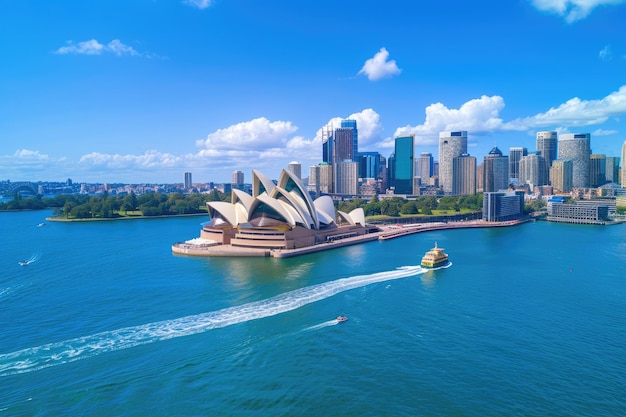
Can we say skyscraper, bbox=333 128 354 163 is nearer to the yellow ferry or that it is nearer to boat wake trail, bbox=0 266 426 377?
the yellow ferry

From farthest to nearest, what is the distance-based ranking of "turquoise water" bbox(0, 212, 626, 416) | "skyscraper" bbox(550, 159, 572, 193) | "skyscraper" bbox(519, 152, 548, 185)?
"skyscraper" bbox(519, 152, 548, 185) → "skyscraper" bbox(550, 159, 572, 193) → "turquoise water" bbox(0, 212, 626, 416)

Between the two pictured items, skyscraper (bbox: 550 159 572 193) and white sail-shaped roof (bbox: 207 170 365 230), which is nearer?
white sail-shaped roof (bbox: 207 170 365 230)

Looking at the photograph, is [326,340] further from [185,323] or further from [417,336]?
[185,323]

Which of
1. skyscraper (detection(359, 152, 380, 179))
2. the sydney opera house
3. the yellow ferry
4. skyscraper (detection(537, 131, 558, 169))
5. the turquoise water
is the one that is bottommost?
the turquoise water

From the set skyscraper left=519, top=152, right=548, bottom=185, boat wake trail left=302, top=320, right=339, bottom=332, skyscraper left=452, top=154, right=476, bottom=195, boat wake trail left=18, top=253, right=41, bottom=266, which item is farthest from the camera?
skyscraper left=519, top=152, right=548, bottom=185

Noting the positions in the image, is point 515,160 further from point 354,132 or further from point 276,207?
point 276,207

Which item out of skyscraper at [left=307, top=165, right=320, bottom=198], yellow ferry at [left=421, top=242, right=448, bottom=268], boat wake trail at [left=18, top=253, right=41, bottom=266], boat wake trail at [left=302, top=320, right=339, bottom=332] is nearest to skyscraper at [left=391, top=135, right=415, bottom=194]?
skyscraper at [left=307, top=165, right=320, bottom=198]

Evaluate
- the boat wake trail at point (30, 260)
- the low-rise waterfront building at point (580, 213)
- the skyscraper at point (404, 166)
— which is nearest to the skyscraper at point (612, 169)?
the skyscraper at point (404, 166)

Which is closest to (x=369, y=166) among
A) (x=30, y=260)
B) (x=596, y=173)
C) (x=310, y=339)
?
(x=596, y=173)
